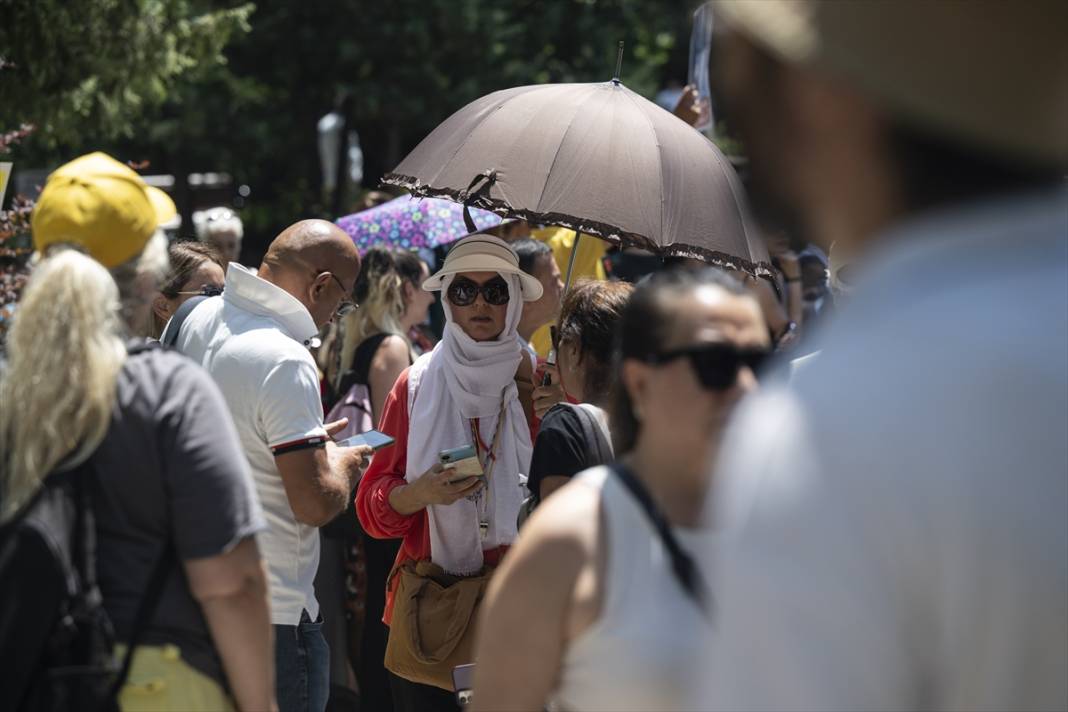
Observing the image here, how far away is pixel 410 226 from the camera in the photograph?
24.7 ft

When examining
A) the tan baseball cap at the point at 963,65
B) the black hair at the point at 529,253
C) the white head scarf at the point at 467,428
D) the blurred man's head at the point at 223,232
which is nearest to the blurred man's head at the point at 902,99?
the tan baseball cap at the point at 963,65

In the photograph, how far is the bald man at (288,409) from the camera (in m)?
3.78

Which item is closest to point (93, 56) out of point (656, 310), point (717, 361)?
point (656, 310)

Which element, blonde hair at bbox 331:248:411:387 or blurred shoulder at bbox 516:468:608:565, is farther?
blonde hair at bbox 331:248:411:387

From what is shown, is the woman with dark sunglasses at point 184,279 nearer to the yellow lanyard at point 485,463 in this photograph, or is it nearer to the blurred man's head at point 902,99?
the yellow lanyard at point 485,463

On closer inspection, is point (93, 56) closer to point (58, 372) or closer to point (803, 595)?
point (58, 372)

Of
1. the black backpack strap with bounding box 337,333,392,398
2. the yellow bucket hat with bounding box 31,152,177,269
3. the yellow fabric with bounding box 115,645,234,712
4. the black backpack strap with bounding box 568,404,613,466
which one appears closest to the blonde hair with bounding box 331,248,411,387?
the black backpack strap with bounding box 337,333,392,398

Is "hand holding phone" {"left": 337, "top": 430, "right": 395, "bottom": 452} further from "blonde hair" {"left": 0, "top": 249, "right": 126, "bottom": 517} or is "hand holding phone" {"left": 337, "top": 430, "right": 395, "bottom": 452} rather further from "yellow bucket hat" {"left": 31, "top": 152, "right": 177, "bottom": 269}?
"blonde hair" {"left": 0, "top": 249, "right": 126, "bottom": 517}

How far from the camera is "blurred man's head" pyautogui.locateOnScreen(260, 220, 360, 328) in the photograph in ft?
14.0

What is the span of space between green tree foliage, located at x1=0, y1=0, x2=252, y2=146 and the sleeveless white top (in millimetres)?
6987

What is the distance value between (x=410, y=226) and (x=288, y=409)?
12.8 feet

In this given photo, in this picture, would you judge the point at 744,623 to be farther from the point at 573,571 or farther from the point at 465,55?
the point at 465,55

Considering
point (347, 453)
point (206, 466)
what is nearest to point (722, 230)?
point (347, 453)

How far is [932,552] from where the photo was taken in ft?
3.17
